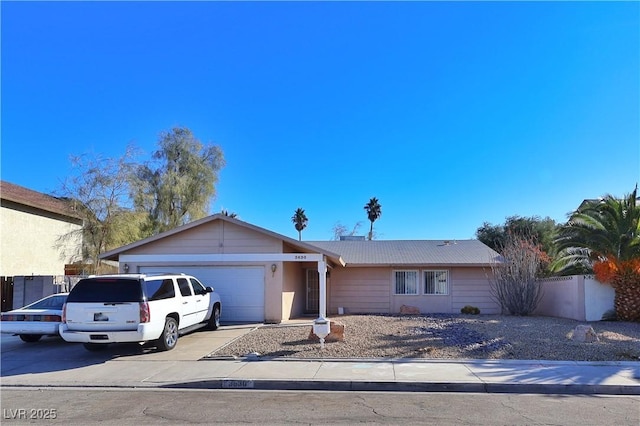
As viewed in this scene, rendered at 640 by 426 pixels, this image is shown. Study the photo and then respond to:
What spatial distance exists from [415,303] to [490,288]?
3.41 m

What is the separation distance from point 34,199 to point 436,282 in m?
22.4

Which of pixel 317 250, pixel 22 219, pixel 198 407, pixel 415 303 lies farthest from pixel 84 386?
pixel 22 219

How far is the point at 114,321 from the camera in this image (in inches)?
412

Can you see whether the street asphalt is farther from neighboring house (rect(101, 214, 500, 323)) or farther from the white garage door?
the white garage door

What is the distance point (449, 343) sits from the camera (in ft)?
39.3

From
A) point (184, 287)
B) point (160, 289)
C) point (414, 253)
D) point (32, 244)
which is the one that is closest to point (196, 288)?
point (184, 287)

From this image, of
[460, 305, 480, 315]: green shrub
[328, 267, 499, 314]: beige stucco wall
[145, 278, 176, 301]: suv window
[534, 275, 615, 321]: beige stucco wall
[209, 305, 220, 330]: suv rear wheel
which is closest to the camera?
[145, 278, 176, 301]: suv window

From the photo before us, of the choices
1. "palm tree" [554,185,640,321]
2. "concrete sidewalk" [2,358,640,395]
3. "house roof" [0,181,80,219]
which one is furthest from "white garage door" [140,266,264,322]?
"house roof" [0,181,80,219]

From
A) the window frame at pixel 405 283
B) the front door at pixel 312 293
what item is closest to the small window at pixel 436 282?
the window frame at pixel 405 283

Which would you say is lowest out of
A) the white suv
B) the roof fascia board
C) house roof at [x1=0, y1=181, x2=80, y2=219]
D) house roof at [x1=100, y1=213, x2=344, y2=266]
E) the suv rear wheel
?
the suv rear wheel

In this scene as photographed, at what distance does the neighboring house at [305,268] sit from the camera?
1689 centimetres

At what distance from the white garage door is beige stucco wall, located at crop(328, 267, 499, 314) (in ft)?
20.7

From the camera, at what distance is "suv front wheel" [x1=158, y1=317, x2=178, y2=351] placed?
1137 centimetres

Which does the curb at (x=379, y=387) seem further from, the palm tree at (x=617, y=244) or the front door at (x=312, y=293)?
the front door at (x=312, y=293)
